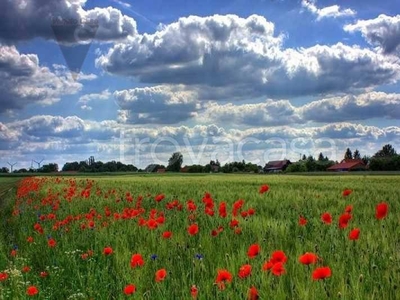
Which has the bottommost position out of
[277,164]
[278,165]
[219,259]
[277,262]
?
[219,259]

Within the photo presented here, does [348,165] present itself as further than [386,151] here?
No

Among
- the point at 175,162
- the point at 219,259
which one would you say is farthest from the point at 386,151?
the point at 219,259

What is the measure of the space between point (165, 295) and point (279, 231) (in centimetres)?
240

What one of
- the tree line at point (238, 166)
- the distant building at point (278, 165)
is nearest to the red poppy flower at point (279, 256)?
the tree line at point (238, 166)

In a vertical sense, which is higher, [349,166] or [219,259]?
[349,166]

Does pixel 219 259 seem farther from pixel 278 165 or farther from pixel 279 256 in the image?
pixel 278 165

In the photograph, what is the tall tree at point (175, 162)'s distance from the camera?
132375 millimetres

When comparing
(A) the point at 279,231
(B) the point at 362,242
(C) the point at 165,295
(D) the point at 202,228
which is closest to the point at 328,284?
(C) the point at 165,295

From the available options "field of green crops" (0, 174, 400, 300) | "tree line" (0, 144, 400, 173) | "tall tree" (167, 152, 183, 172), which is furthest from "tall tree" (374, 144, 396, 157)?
"field of green crops" (0, 174, 400, 300)

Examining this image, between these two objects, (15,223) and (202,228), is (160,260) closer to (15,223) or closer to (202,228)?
(202,228)

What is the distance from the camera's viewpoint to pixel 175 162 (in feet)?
443

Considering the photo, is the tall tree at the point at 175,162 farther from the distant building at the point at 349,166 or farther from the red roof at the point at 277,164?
the distant building at the point at 349,166

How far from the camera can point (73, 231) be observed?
8.22m

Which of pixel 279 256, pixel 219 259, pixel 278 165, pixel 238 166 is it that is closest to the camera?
pixel 279 256
